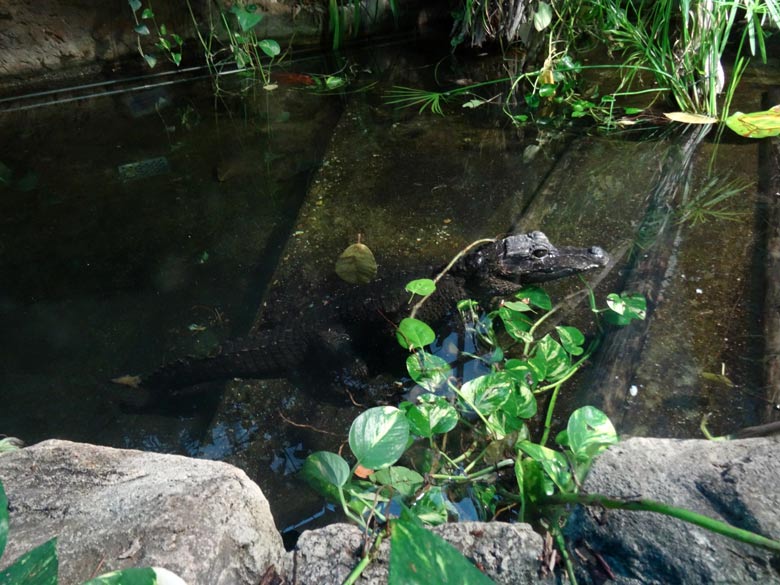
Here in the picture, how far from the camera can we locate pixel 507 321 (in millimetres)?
2270

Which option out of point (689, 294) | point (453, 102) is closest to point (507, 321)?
point (689, 294)


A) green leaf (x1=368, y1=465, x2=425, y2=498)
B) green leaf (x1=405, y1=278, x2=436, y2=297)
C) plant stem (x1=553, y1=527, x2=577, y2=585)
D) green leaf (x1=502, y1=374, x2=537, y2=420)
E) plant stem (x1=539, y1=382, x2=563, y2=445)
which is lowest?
plant stem (x1=539, y1=382, x2=563, y2=445)

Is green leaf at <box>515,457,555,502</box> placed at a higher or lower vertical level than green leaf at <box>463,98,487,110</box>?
higher

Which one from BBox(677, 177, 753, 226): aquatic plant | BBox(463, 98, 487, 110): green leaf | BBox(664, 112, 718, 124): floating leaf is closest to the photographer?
BBox(677, 177, 753, 226): aquatic plant

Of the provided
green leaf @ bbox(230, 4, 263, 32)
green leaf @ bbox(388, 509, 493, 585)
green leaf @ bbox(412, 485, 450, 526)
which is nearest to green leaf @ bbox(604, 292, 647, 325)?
green leaf @ bbox(412, 485, 450, 526)

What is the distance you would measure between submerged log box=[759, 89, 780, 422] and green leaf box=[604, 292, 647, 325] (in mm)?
454

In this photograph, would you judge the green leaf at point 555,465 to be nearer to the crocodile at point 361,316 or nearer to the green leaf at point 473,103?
the crocodile at point 361,316

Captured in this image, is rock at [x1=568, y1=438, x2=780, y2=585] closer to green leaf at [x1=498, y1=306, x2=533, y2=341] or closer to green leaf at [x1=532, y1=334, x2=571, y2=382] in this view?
green leaf at [x1=532, y1=334, x2=571, y2=382]

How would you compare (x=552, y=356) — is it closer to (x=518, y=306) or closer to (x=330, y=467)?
(x=518, y=306)

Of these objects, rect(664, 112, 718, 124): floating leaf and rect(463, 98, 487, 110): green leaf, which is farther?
rect(463, 98, 487, 110): green leaf

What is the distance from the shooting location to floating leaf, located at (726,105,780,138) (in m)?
3.31

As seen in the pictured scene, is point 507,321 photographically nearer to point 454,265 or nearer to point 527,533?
point 454,265

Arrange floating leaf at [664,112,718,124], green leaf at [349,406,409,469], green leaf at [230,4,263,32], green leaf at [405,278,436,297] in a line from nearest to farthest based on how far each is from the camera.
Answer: green leaf at [349,406,409,469], green leaf at [405,278,436,297], floating leaf at [664,112,718,124], green leaf at [230,4,263,32]

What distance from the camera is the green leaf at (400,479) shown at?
1.68 meters
